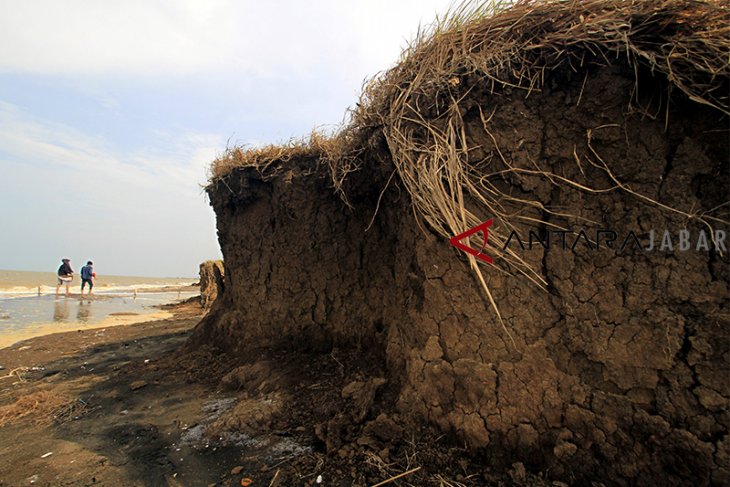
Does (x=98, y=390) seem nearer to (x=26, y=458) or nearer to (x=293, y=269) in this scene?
(x=26, y=458)

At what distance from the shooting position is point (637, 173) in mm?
1972

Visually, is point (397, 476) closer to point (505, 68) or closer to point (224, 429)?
point (224, 429)

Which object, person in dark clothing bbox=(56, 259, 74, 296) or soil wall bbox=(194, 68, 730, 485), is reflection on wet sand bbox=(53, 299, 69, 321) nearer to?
person in dark clothing bbox=(56, 259, 74, 296)

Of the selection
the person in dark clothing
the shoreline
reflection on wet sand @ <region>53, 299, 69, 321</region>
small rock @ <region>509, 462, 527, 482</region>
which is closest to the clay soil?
small rock @ <region>509, 462, 527, 482</region>

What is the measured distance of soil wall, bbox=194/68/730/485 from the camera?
5.74 ft

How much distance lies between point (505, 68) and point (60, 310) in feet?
50.4

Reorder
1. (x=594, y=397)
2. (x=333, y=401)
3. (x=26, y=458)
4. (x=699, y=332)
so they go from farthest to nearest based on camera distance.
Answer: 1. (x=333, y=401)
2. (x=26, y=458)
3. (x=594, y=397)
4. (x=699, y=332)

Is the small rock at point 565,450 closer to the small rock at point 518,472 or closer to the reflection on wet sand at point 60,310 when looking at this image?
the small rock at point 518,472

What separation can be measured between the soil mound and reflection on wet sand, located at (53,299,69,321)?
1187cm

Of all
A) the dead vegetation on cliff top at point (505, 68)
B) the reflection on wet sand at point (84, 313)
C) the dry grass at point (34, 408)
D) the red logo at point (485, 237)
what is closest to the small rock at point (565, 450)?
the dead vegetation on cliff top at point (505, 68)

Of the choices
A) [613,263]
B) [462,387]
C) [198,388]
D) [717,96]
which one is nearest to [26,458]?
[198,388]

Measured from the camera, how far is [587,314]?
202 cm

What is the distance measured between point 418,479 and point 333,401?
110 cm

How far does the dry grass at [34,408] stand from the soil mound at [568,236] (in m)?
3.34
